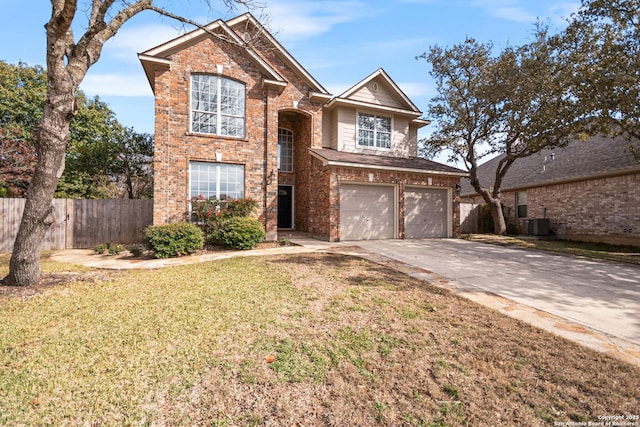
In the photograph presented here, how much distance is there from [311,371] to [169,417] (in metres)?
1.24

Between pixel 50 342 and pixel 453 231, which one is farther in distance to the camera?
pixel 453 231

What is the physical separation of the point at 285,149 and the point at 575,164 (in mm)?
15992

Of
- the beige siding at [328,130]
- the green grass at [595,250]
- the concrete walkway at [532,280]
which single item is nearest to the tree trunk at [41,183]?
the concrete walkway at [532,280]

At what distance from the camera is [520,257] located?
888 cm

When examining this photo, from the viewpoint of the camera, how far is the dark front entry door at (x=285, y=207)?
15.6 m

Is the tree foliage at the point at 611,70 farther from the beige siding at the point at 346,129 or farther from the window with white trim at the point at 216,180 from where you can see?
the window with white trim at the point at 216,180

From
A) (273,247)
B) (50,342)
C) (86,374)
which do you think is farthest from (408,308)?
(273,247)

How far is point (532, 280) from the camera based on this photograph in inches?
242

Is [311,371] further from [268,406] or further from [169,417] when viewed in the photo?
[169,417]

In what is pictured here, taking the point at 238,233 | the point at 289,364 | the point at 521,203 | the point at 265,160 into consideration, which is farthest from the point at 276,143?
the point at 521,203

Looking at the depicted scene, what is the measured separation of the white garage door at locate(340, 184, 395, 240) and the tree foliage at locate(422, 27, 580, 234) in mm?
5974

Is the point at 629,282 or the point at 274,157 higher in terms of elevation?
the point at 274,157

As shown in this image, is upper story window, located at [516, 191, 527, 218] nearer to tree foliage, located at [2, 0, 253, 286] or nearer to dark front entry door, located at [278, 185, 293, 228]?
dark front entry door, located at [278, 185, 293, 228]

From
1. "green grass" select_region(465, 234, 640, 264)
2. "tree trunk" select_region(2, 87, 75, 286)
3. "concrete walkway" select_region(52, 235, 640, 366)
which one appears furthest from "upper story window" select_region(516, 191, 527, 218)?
"tree trunk" select_region(2, 87, 75, 286)
